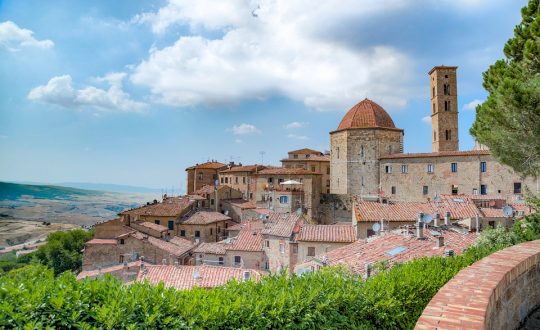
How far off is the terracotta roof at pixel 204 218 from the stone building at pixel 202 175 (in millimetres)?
20327

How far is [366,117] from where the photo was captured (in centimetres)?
5016

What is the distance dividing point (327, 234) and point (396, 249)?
1081 cm

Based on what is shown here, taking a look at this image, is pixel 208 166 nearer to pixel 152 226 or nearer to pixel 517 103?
pixel 152 226

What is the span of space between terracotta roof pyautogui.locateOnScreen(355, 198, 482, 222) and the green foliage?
149ft

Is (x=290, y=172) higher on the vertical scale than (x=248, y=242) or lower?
higher

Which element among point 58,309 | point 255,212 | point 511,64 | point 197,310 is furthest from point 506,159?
point 255,212

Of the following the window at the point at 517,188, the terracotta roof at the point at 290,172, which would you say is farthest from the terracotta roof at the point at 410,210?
the terracotta roof at the point at 290,172

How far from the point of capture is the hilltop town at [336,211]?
2466 cm

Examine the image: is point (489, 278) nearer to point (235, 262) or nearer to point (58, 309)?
point (58, 309)

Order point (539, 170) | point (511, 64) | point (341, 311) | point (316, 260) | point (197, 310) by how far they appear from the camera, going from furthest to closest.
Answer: point (316, 260) → point (539, 170) → point (511, 64) → point (341, 311) → point (197, 310)

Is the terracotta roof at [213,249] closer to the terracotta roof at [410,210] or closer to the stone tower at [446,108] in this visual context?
the terracotta roof at [410,210]

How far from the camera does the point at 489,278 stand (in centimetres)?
484

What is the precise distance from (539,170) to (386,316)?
1023cm

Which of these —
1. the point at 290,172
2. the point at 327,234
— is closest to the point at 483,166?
the point at 290,172
